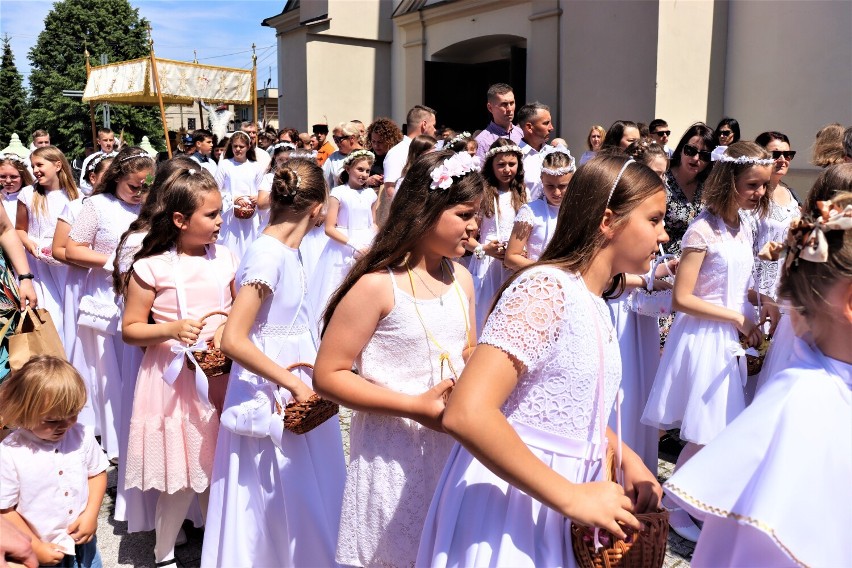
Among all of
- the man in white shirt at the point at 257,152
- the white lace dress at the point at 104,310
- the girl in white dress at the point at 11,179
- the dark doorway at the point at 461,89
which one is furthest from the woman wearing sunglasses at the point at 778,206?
the dark doorway at the point at 461,89

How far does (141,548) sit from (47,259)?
3058 mm

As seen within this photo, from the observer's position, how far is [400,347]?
97.7 inches

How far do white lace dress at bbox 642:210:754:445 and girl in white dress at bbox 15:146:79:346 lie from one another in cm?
484

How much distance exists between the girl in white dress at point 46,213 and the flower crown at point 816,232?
581 cm

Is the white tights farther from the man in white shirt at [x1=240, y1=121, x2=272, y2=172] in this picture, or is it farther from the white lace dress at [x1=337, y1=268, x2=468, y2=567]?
the man in white shirt at [x1=240, y1=121, x2=272, y2=172]

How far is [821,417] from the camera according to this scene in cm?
162

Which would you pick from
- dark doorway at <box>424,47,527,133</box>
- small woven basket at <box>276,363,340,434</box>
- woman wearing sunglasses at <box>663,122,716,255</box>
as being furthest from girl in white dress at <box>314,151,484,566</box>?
dark doorway at <box>424,47,527,133</box>

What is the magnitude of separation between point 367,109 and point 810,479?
17.3 m

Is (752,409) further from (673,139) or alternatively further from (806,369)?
(673,139)

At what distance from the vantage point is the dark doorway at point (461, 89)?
50.9 ft

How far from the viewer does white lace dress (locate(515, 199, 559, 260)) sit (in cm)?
540

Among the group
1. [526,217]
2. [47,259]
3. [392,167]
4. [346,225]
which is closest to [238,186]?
[346,225]

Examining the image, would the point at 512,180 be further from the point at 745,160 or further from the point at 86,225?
the point at 86,225

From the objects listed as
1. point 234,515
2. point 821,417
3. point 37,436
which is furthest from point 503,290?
point 37,436
